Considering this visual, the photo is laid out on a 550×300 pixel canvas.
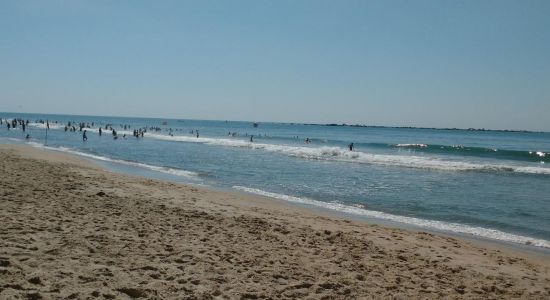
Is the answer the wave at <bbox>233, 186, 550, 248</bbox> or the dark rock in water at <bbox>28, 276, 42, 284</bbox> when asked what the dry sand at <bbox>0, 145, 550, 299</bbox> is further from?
the wave at <bbox>233, 186, 550, 248</bbox>

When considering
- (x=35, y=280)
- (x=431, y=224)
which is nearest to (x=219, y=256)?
(x=35, y=280)

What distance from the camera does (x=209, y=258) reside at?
7.03 meters

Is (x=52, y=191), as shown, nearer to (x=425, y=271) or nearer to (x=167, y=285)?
(x=167, y=285)

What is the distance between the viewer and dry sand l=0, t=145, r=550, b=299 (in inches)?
224

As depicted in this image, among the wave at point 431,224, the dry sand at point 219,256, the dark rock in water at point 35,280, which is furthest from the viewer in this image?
the wave at point 431,224

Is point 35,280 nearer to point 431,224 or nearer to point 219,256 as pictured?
point 219,256

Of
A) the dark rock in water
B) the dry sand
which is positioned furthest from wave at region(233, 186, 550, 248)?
the dark rock in water

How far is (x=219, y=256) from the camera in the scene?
7.22 meters

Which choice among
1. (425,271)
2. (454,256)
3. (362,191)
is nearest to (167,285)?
(425,271)

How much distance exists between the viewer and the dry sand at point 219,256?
569 cm

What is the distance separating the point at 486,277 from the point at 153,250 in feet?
18.1

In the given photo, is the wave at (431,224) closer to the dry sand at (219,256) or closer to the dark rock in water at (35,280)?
the dry sand at (219,256)

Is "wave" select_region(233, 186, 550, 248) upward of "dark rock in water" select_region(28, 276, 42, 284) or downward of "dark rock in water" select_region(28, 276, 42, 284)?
downward

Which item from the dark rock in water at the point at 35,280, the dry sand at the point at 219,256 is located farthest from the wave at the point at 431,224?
the dark rock in water at the point at 35,280
